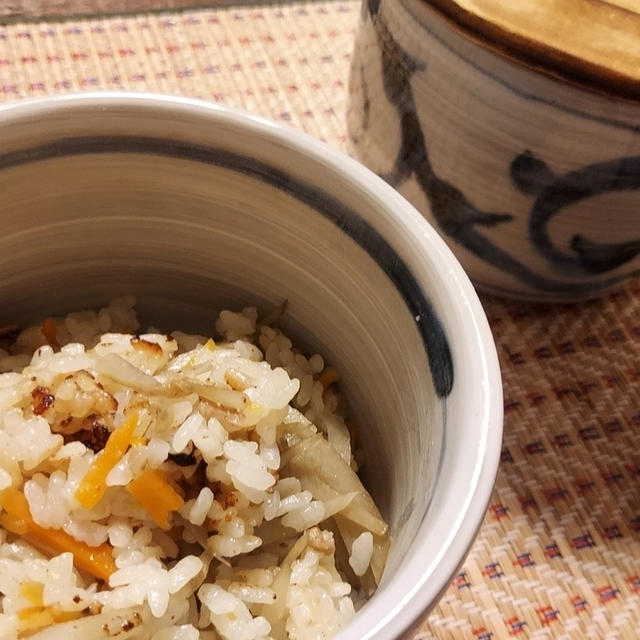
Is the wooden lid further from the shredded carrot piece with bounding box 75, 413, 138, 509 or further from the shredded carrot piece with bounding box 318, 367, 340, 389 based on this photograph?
the shredded carrot piece with bounding box 75, 413, 138, 509

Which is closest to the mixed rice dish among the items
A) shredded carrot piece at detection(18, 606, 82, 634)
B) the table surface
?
shredded carrot piece at detection(18, 606, 82, 634)

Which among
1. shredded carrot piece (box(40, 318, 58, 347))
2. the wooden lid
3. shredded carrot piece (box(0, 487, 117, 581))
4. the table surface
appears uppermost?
the wooden lid

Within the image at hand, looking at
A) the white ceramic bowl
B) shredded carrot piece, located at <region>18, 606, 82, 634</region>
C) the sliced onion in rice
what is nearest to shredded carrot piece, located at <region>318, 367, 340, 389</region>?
the white ceramic bowl

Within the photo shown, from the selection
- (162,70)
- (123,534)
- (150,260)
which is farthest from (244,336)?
(162,70)

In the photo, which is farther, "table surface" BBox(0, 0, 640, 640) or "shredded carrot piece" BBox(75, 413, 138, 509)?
"table surface" BBox(0, 0, 640, 640)

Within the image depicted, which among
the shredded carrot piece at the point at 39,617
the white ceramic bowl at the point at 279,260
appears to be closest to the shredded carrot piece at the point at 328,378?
the white ceramic bowl at the point at 279,260

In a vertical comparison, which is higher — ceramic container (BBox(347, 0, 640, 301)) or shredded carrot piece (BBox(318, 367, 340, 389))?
ceramic container (BBox(347, 0, 640, 301))

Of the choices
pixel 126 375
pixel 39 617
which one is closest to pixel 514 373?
pixel 126 375
